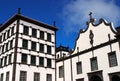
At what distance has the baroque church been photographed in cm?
2866

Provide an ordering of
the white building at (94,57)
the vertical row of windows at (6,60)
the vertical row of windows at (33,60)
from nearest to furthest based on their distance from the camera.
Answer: the white building at (94,57), the vertical row of windows at (33,60), the vertical row of windows at (6,60)

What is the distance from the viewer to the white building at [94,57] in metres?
27.7

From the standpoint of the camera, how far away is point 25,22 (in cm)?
3641

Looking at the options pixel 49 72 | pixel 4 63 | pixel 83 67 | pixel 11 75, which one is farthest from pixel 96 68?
pixel 4 63

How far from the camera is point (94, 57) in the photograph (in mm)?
30469

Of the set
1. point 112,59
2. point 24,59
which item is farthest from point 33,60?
point 112,59

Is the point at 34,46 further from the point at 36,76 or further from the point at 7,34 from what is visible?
the point at 7,34

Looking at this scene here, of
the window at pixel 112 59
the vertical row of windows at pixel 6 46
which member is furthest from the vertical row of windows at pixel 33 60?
the window at pixel 112 59

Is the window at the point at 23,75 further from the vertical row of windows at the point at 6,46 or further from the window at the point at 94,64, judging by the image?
the window at the point at 94,64

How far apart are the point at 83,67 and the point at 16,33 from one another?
13.4 meters

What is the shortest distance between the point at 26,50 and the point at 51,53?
6.03 meters

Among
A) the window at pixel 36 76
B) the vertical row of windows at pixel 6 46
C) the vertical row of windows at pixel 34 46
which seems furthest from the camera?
the vertical row of windows at pixel 6 46

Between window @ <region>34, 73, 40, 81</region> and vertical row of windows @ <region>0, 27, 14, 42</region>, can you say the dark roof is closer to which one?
vertical row of windows @ <region>0, 27, 14, 42</region>

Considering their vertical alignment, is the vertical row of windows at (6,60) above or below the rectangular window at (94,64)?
above
